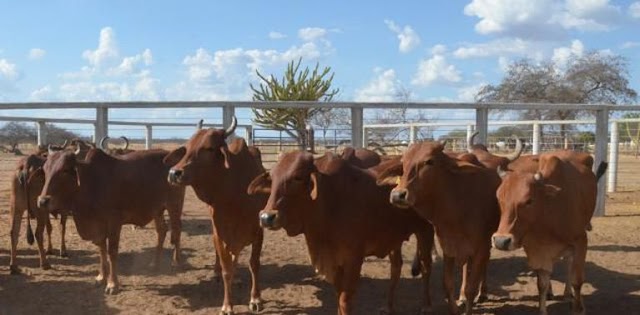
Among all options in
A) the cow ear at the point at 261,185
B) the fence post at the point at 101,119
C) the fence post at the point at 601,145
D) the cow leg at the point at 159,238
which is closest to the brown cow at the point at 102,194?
the cow leg at the point at 159,238

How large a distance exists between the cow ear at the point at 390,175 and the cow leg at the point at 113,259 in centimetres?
340

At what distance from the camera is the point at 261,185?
20.2ft

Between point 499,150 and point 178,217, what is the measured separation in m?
12.5

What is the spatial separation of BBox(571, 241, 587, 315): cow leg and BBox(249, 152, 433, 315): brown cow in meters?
1.90

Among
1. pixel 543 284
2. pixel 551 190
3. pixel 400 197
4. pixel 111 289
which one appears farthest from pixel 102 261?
pixel 551 190

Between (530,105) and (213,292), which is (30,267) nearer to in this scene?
(213,292)

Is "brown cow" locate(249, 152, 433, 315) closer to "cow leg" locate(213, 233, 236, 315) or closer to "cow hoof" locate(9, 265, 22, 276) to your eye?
"cow leg" locate(213, 233, 236, 315)

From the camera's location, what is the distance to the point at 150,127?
18.2 m

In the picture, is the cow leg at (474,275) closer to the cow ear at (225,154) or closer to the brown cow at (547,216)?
the brown cow at (547,216)

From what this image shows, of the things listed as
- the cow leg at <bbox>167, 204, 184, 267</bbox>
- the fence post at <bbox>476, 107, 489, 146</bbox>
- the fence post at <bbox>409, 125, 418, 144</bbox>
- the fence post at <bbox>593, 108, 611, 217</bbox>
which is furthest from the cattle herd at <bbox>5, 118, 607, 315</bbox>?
the fence post at <bbox>409, 125, 418, 144</bbox>

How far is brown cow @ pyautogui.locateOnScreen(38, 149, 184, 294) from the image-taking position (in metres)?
7.68

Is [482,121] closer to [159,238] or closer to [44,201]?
[159,238]

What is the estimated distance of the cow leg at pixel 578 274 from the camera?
21.6ft

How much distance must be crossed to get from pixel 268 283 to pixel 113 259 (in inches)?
73.0
